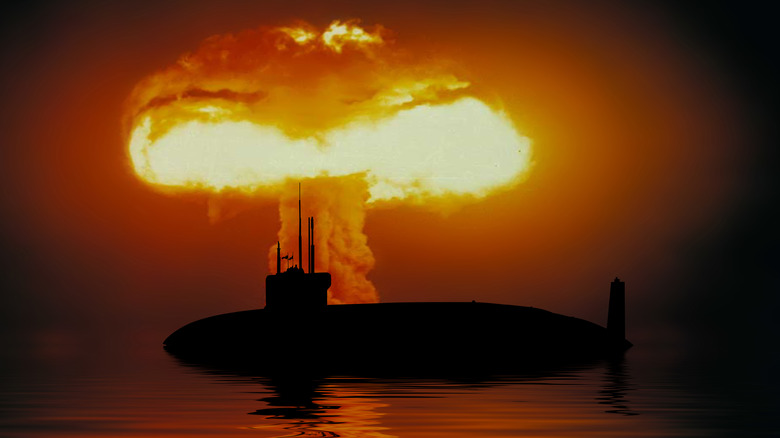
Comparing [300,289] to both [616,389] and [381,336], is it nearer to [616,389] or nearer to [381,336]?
[381,336]

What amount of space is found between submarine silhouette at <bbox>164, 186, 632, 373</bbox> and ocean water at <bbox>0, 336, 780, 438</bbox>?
10.4 meters

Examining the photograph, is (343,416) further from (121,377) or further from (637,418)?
(121,377)

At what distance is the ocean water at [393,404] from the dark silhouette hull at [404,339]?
10.2 metres

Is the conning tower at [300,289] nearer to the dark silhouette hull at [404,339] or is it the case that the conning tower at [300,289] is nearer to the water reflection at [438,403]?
the dark silhouette hull at [404,339]

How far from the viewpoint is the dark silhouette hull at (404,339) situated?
81.6 meters

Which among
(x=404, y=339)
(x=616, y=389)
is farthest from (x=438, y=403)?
(x=404, y=339)

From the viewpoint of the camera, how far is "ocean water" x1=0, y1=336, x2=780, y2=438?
127ft

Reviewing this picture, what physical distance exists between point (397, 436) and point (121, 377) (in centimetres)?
3691

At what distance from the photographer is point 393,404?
155ft

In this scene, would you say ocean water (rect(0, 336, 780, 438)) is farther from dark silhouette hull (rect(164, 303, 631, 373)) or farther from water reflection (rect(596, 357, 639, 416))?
dark silhouette hull (rect(164, 303, 631, 373))

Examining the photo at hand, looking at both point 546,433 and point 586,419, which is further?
point 586,419

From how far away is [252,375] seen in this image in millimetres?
67062

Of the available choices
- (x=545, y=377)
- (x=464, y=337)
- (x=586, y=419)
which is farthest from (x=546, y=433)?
(x=464, y=337)

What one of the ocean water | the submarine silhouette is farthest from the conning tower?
the ocean water
